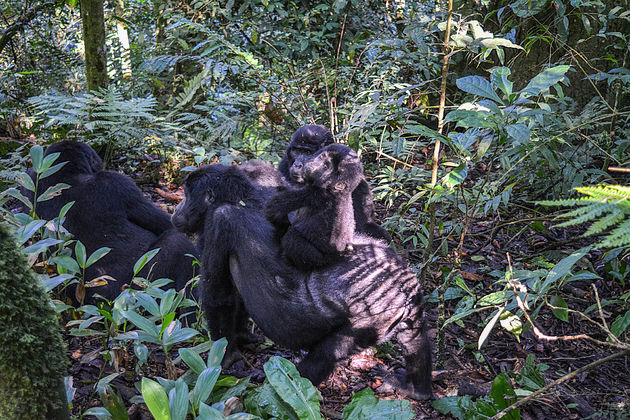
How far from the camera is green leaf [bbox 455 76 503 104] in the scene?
9.74 ft

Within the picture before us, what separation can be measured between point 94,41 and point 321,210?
13.8 ft

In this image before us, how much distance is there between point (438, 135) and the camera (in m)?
3.45

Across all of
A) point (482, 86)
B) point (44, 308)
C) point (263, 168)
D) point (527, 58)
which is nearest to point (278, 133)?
point (263, 168)

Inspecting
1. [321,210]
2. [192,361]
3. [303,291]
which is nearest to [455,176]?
[321,210]

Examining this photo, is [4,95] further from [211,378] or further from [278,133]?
[211,378]

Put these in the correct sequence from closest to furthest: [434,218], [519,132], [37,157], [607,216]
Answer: [607,216], [519,132], [37,157], [434,218]

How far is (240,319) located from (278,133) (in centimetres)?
306

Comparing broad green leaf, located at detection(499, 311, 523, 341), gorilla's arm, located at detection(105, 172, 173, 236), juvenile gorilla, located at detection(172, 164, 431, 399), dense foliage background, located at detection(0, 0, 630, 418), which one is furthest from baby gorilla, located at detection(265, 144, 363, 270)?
gorilla's arm, located at detection(105, 172, 173, 236)

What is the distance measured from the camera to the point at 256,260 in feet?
12.0

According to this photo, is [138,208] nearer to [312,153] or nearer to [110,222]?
[110,222]

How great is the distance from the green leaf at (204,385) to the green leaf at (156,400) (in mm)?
172

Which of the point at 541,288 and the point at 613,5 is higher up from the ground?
the point at 613,5

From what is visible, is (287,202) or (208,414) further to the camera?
(287,202)

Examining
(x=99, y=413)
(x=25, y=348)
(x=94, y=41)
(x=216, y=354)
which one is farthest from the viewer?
(x=94, y=41)
